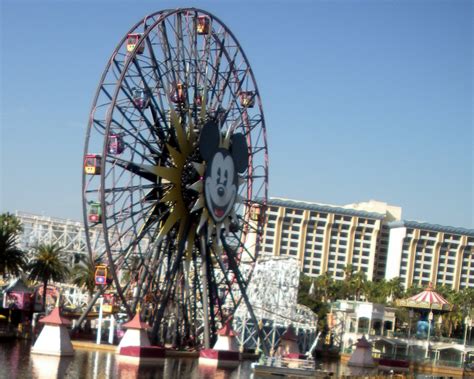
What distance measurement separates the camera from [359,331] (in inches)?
4498

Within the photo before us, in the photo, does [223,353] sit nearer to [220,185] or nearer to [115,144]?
[220,185]

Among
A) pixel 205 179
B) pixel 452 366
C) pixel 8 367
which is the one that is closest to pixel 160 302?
pixel 205 179

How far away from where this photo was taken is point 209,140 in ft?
217

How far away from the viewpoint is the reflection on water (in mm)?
45938

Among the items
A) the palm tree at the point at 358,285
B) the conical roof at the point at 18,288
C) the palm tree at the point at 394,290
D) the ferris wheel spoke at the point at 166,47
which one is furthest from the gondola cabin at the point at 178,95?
the palm tree at the point at 394,290

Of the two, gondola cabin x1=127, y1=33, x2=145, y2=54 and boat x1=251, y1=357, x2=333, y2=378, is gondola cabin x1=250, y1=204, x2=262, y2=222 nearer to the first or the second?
boat x1=251, y1=357, x2=333, y2=378

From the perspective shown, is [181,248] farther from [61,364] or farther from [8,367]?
[8,367]

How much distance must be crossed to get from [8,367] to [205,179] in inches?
875

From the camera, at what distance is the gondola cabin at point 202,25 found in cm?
6962

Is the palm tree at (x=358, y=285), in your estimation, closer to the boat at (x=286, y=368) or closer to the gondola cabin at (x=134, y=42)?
the boat at (x=286, y=368)

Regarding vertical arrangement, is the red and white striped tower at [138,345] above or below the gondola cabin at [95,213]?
below

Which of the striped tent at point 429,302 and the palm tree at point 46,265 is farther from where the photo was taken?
the striped tent at point 429,302

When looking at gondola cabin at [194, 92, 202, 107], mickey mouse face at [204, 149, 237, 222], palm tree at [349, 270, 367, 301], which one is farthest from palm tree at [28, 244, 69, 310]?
palm tree at [349, 270, 367, 301]

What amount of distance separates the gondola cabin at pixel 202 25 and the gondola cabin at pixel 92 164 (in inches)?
566
